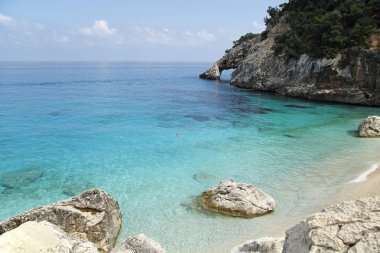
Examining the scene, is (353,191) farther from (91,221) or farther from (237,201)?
(91,221)

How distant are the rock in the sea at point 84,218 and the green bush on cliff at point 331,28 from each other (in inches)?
1520

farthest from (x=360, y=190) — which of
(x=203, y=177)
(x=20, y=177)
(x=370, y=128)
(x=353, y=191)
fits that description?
(x=20, y=177)

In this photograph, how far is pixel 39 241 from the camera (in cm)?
592

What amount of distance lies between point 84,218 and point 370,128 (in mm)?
22426

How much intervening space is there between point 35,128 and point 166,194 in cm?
1832

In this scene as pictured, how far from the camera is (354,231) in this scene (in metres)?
4.67

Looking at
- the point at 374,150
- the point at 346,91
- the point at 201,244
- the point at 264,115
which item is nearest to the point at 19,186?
the point at 201,244

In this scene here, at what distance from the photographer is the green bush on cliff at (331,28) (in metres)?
42.0

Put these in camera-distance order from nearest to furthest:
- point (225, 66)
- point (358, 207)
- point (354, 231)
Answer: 1. point (354, 231)
2. point (358, 207)
3. point (225, 66)

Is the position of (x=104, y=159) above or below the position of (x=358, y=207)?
below

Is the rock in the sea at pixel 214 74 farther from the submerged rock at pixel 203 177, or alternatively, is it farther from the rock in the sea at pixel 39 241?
A: the rock in the sea at pixel 39 241

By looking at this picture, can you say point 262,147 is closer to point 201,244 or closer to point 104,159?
point 104,159

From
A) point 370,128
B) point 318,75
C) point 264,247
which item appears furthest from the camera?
point 318,75

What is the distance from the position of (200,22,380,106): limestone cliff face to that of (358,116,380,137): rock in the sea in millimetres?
16536
